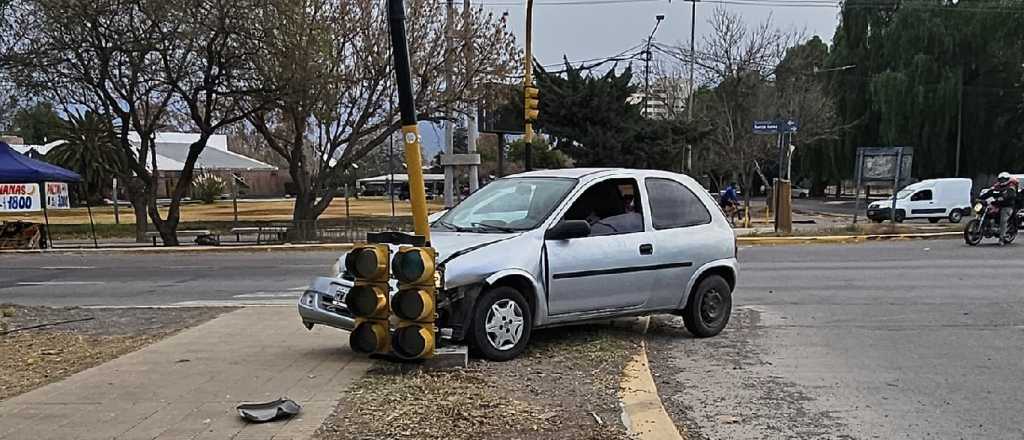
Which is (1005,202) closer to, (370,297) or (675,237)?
(675,237)

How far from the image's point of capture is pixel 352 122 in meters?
29.9

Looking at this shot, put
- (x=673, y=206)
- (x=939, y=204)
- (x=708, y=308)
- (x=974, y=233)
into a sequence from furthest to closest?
(x=939, y=204) < (x=974, y=233) < (x=708, y=308) < (x=673, y=206)

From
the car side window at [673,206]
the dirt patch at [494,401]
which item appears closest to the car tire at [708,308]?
the car side window at [673,206]

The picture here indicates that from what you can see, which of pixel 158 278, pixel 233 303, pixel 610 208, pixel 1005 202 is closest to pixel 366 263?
pixel 610 208

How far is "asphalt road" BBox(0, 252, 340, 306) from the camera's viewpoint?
12828 mm

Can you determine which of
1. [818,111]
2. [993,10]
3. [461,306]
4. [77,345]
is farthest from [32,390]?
[993,10]

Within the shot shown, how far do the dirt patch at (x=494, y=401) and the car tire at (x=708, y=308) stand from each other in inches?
54.5

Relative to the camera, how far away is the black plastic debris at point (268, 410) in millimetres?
5301

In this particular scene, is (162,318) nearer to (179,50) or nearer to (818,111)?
(179,50)

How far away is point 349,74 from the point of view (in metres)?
27.4

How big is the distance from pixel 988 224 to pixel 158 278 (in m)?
17.2

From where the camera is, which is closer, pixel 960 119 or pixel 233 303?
pixel 233 303

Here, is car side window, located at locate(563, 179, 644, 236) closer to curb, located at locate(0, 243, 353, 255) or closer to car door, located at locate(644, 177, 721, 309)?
car door, located at locate(644, 177, 721, 309)

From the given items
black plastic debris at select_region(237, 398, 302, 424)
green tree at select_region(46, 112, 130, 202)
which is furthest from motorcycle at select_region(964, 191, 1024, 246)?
green tree at select_region(46, 112, 130, 202)
